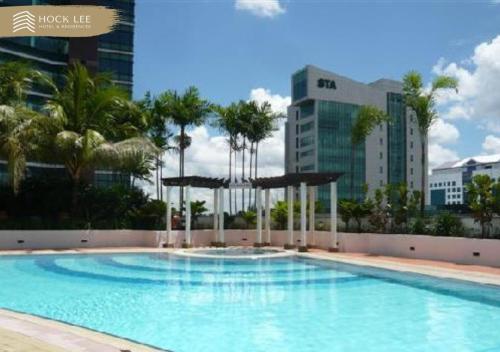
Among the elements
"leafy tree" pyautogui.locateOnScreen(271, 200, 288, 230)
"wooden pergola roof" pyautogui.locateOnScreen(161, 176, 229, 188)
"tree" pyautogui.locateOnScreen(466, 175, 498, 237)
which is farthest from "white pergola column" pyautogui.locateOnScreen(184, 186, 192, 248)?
"tree" pyautogui.locateOnScreen(466, 175, 498, 237)

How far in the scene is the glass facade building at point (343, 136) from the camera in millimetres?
85688

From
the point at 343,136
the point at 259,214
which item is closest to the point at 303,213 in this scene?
the point at 259,214

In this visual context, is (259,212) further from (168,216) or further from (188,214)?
(168,216)

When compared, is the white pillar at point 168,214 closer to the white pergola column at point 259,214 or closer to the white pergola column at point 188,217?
the white pergola column at point 188,217

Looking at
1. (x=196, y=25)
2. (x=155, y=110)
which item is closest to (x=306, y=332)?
(x=196, y=25)

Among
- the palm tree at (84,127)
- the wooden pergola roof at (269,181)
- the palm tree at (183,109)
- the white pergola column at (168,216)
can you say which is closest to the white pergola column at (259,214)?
the wooden pergola roof at (269,181)

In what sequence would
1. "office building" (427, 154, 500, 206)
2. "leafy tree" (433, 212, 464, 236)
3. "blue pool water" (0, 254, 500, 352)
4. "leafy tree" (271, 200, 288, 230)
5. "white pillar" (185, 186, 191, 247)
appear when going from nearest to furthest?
"blue pool water" (0, 254, 500, 352)
"leafy tree" (433, 212, 464, 236)
"white pillar" (185, 186, 191, 247)
"leafy tree" (271, 200, 288, 230)
"office building" (427, 154, 500, 206)

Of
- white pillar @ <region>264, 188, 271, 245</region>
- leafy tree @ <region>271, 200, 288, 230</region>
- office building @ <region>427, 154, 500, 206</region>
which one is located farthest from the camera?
office building @ <region>427, 154, 500, 206</region>

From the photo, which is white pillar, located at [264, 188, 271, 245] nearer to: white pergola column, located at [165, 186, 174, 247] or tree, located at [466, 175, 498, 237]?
white pergola column, located at [165, 186, 174, 247]

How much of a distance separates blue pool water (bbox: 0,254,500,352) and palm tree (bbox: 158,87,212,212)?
1486cm

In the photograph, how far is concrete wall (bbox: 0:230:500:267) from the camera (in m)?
18.6

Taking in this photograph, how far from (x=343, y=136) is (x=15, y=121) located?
68.0 metres

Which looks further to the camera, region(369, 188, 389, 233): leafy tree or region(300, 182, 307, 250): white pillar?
region(300, 182, 307, 250): white pillar

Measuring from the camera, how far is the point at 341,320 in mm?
10500
